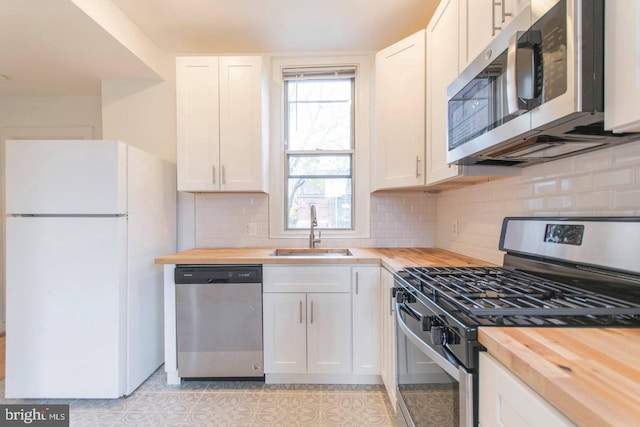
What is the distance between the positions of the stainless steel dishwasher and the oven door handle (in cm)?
105

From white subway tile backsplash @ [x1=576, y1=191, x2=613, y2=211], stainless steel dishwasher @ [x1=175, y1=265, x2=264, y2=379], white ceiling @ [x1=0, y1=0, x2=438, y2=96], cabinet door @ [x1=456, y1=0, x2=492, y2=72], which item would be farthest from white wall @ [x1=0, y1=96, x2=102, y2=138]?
white subway tile backsplash @ [x1=576, y1=191, x2=613, y2=211]

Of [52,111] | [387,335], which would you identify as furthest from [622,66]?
[52,111]

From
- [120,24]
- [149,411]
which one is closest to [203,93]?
[120,24]

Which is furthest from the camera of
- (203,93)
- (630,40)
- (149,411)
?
(203,93)

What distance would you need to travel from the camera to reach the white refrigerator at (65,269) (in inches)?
71.4

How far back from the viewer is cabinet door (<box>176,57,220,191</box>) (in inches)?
89.1

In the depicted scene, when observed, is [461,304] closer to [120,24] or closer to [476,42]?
[476,42]

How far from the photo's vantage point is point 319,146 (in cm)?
266

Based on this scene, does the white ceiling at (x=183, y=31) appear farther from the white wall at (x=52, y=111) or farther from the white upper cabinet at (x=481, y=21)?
the white upper cabinet at (x=481, y=21)

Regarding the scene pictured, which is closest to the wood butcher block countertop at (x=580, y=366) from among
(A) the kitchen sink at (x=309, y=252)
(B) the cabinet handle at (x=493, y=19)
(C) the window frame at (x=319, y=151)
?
(B) the cabinet handle at (x=493, y=19)

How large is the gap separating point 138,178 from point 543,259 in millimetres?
2384

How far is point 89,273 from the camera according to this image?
1.83 metres

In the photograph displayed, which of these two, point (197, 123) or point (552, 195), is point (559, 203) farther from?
point (197, 123)

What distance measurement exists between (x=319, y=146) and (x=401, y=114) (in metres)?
0.84
